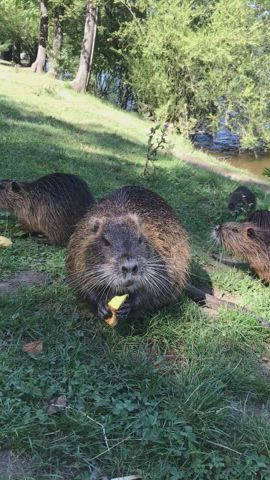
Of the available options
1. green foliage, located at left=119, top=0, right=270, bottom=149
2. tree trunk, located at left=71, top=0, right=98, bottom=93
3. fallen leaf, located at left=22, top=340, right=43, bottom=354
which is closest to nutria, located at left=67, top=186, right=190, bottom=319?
fallen leaf, located at left=22, top=340, right=43, bottom=354

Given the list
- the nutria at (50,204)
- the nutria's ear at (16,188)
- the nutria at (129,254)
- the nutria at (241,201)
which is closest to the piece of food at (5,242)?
→ the nutria at (50,204)

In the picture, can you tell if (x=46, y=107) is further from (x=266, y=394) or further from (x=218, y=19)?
(x=266, y=394)

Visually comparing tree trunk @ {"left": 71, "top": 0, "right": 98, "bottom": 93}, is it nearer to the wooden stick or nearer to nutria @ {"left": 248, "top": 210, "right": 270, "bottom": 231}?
nutria @ {"left": 248, "top": 210, "right": 270, "bottom": 231}

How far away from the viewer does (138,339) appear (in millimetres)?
2996

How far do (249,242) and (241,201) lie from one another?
2.26 meters

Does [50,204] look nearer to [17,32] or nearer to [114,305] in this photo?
[114,305]

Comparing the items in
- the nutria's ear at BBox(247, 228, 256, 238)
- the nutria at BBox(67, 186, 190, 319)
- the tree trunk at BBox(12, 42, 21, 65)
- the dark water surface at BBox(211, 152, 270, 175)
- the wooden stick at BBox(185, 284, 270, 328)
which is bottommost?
the dark water surface at BBox(211, 152, 270, 175)

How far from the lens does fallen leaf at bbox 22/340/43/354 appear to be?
271 cm

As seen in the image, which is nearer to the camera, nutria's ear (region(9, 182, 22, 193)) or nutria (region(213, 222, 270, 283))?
nutria (region(213, 222, 270, 283))

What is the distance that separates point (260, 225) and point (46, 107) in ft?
27.3

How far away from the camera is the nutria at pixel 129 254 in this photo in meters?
2.78

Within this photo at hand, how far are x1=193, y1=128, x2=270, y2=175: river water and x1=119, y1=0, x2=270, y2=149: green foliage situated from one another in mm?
988

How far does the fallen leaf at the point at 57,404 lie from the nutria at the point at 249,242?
7.99 feet

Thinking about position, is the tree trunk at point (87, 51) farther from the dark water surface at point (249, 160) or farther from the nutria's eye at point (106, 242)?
the nutria's eye at point (106, 242)
